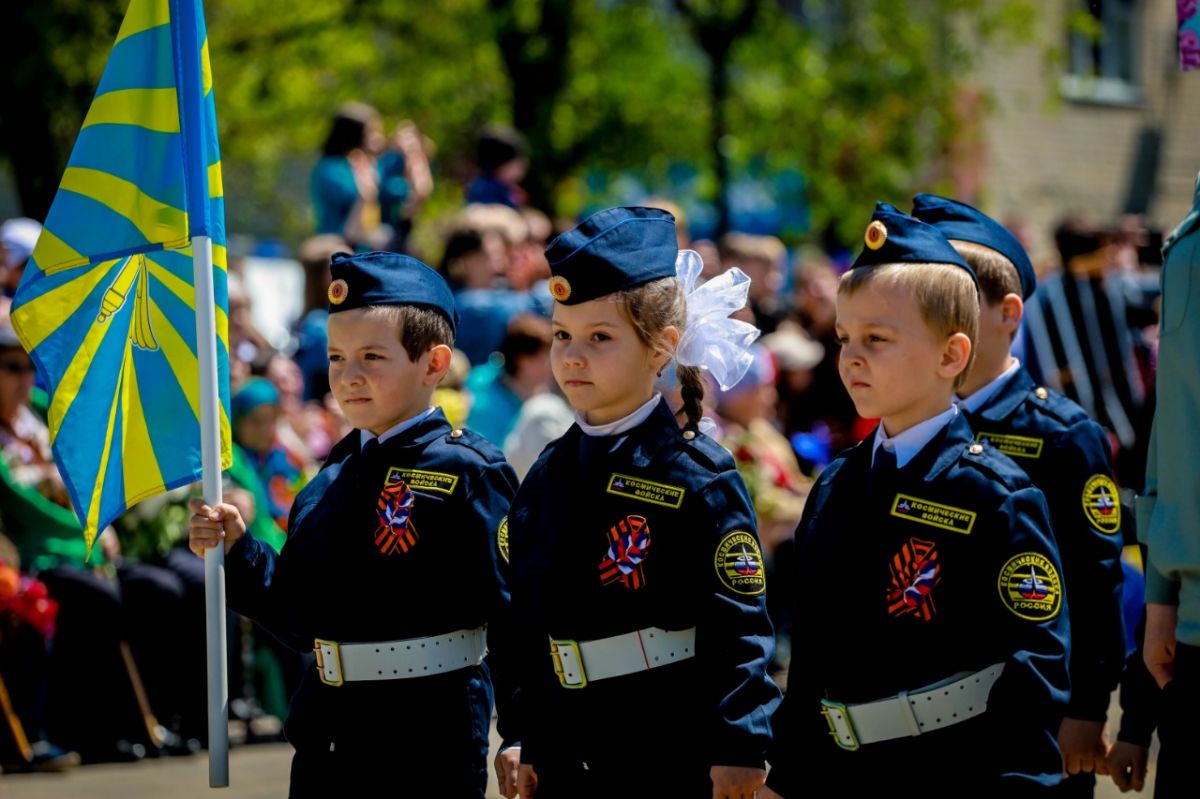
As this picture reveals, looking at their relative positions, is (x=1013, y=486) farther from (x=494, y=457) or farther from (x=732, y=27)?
(x=732, y=27)

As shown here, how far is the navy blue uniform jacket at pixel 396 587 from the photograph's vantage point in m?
4.34

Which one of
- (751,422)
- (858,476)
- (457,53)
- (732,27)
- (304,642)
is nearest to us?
(858,476)

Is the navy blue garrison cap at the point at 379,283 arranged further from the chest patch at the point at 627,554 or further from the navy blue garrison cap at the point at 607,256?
the chest patch at the point at 627,554

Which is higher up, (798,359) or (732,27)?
(732,27)

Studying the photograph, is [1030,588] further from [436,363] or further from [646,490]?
[436,363]

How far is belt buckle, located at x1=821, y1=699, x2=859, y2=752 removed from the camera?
3.71 meters

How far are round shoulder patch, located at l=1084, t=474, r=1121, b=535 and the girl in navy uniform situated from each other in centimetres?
100

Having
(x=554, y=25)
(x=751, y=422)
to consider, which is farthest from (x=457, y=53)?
(x=751, y=422)

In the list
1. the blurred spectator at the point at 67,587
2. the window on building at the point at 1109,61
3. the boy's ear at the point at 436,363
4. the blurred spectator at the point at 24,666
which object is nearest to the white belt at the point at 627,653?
the boy's ear at the point at 436,363

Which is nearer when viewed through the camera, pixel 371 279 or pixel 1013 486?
pixel 1013 486

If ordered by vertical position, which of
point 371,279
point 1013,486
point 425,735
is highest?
point 371,279

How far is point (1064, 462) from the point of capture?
4535 mm

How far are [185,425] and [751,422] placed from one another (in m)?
4.55

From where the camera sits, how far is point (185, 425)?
4.64 meters
